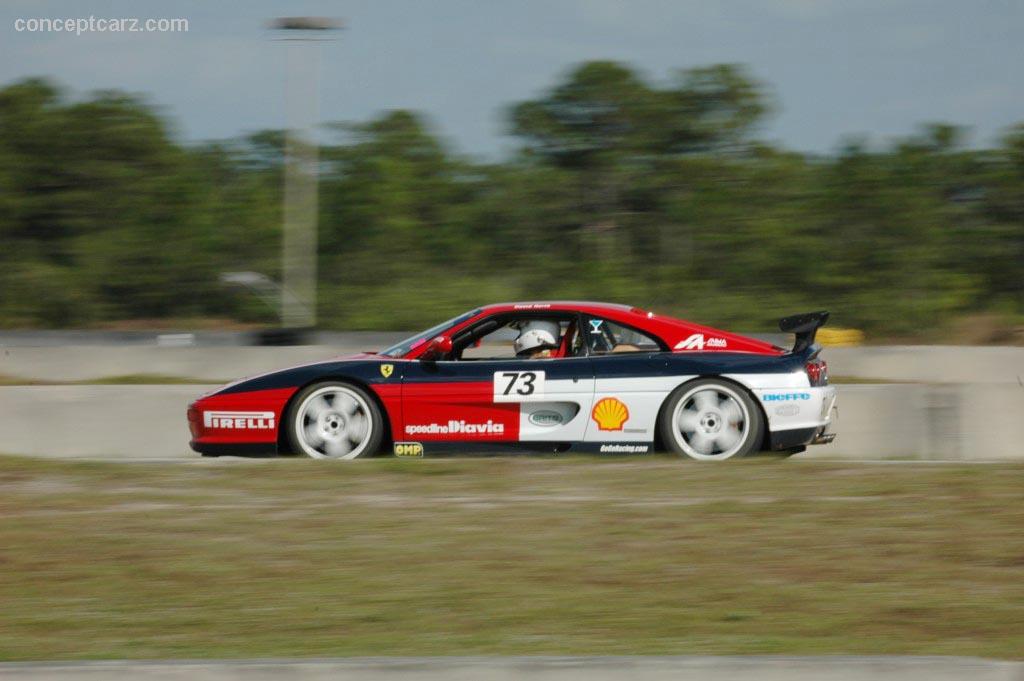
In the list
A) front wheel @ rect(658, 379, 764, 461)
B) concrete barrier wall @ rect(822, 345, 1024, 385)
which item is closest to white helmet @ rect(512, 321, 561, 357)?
front wheel @ rect(658, 379, 764, 461)

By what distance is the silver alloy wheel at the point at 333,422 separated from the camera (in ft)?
31.7

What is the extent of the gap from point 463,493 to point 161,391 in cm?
573

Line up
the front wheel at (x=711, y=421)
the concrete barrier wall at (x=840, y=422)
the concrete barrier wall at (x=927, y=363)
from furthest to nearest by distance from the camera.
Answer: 1. the concrete barrier wall at (x=927, y=363)
2. the concrete barrier wall at (x=840, y=422)
3. the front wheel at (x=711, y=421)

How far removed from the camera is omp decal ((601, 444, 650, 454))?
954 centimetres

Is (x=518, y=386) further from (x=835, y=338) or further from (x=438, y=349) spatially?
(x=835, y=338)

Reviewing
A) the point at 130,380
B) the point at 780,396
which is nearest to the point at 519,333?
the point at 780,396

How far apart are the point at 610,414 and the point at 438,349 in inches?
52.3

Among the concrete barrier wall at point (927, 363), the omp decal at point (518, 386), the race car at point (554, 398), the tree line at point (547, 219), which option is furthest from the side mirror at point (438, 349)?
the tree line at point (547, 219)

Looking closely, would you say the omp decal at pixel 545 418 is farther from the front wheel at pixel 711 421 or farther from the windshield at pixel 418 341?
the windshield at pixel 418 341

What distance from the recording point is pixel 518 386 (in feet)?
31.3

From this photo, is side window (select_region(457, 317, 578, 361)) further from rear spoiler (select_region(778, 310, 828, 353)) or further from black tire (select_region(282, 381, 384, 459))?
rear spoiler (select_region(778, 310, 828, 353))

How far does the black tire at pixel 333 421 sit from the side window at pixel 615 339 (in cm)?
163

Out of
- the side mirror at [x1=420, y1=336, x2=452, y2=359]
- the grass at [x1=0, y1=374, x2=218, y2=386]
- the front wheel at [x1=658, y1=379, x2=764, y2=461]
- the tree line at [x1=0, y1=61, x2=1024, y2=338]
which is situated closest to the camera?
the front wheel at [x1=658, y1=379, x2=764, y2=461]

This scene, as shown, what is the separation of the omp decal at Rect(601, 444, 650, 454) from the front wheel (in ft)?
0.52
